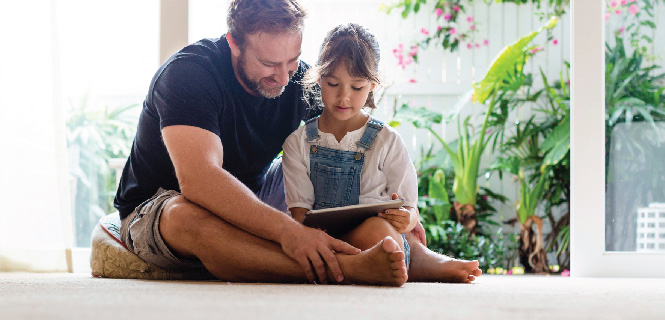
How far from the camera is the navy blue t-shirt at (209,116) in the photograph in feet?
5.34

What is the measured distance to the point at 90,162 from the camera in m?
2.98

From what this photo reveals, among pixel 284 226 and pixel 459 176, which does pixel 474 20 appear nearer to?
A: pixel 459 176

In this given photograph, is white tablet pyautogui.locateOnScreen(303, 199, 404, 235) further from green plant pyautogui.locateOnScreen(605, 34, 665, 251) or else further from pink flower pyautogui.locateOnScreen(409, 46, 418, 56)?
pink flower pyautogui.locateOnScreen(409, 46, 418, 56)

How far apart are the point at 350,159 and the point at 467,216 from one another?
2197mm

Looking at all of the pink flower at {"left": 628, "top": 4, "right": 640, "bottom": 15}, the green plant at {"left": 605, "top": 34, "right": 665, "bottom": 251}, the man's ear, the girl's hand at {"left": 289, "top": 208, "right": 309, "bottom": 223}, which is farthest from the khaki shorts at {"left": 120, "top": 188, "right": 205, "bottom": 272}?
the pink flower at {"left": 628, "top": 4, "right": 640, "bottom": 15}

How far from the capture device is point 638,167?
2639mm

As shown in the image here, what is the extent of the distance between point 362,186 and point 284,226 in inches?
16.5

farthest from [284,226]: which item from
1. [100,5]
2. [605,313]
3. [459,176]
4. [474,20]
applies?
[474,20]

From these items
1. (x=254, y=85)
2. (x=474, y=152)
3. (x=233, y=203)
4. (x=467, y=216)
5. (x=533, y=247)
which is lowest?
(x=533, y=247)

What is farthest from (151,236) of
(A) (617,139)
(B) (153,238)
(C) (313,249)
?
(A) (617,139)

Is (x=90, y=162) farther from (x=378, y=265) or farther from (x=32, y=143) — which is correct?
(x=378, y=265)

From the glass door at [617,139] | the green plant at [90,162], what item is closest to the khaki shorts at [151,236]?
the green plant at [90,162]

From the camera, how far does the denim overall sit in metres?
1.79

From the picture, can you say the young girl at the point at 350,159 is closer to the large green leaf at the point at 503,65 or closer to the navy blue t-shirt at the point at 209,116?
the navy blue t-shirt at the point at 209,116
